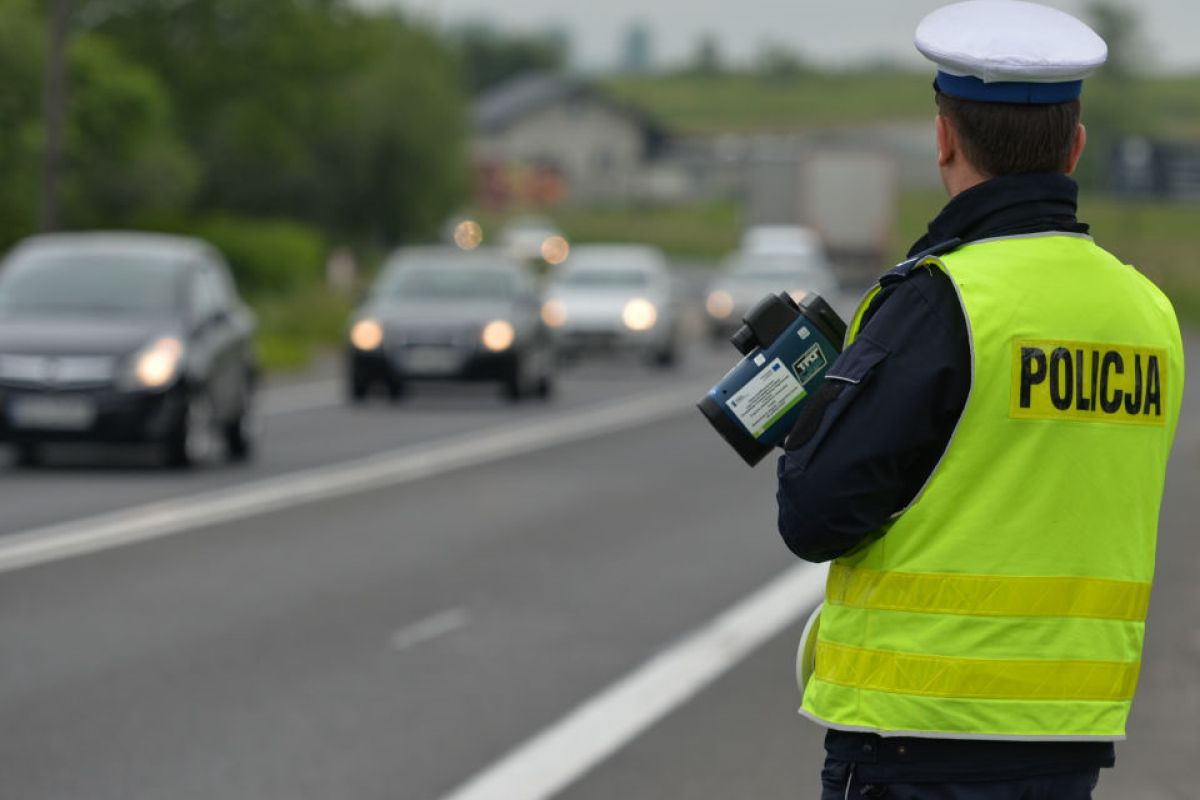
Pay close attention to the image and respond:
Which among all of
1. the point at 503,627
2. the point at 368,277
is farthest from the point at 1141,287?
the point at 368,277

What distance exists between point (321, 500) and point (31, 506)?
1.84 metres

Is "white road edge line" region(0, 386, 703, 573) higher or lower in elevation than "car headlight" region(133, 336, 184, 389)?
lower

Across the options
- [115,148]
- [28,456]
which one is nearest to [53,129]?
[115,148]

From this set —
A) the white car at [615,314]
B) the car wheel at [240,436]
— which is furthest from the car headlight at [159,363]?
the white car at [615,314]

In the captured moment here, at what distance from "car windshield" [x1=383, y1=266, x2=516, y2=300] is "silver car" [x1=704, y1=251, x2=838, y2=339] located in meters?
A: 14.5

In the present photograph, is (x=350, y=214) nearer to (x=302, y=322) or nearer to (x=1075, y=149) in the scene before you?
(x=302, y=322)

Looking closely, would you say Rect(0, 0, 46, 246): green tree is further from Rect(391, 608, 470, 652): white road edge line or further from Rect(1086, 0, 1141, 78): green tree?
Rect(1086, 0, 1141, 78): green tree

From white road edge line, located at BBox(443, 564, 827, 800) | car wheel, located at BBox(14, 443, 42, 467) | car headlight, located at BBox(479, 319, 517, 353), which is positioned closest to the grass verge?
car headlight, located at BBox(479, 319, 517, 353)

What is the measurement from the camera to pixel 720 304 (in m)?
42.7

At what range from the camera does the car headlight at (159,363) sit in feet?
55.6

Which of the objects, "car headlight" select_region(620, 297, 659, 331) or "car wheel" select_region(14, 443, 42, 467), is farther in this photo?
"car headlight" select_region(620, 297, 659, 331)

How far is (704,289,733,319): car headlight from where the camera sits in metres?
42.3

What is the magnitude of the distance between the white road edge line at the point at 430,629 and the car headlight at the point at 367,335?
14.5 metres

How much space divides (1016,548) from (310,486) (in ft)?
44.4
